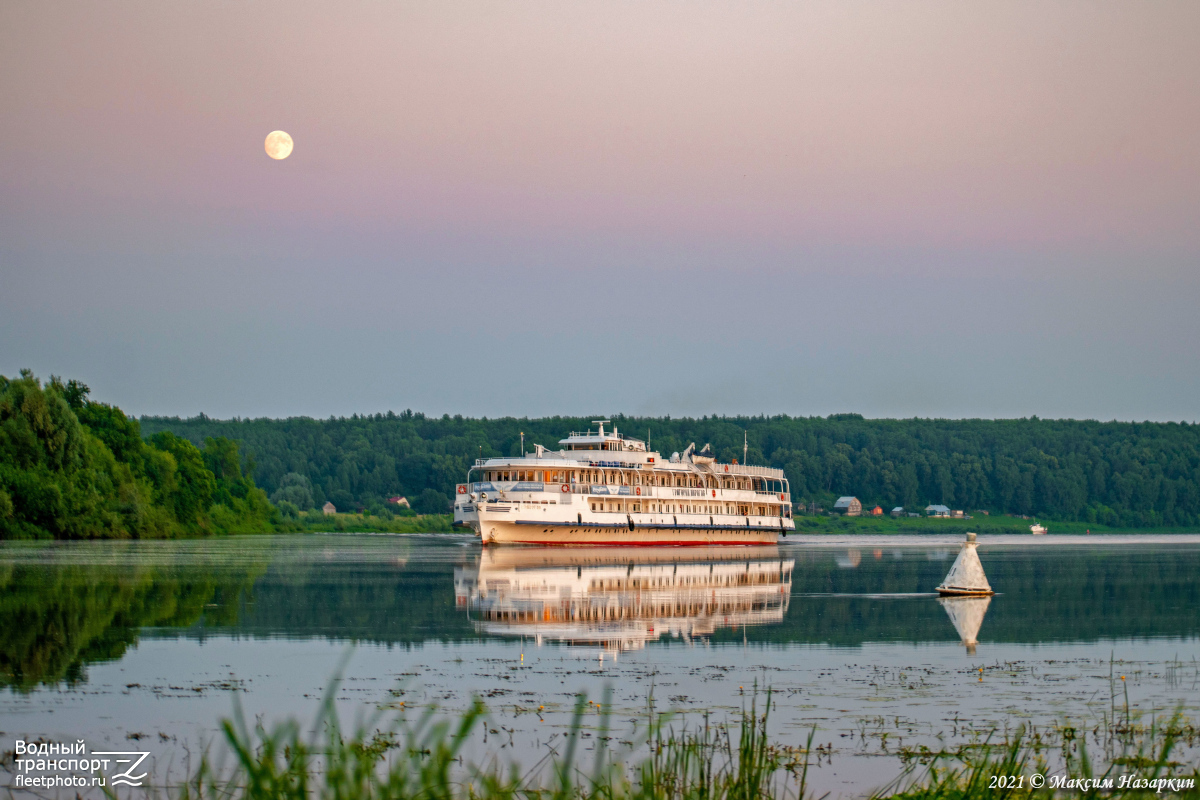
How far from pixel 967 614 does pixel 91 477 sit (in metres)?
59.3

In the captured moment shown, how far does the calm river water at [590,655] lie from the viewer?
1382 cm

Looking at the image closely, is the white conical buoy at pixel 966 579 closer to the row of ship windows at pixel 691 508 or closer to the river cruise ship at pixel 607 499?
the river cruise ship at pixel 607 499

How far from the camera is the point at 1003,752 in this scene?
39.7ft

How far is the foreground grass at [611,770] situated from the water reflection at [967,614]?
9.11 metres

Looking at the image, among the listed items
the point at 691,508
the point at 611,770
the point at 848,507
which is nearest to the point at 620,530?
the point at 691,508

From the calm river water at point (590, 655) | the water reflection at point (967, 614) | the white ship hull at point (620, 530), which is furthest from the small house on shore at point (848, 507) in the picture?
the water reflection at point (967, 614)

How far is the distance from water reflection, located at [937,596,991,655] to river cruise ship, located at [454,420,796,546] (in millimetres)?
35429

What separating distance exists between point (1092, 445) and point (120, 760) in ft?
566

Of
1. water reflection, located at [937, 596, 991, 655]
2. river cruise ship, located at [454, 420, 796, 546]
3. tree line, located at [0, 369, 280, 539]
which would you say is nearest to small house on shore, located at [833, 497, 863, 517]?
river cruise ship, located at [454, 420, 796, 546]

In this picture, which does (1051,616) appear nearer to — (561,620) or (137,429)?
(561,620)

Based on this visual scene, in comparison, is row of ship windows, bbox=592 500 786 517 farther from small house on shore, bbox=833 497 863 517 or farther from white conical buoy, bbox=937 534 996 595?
small house on shore, bbox=833 497 863 517

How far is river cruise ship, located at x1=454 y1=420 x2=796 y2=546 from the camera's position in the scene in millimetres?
65812

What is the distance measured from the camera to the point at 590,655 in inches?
786

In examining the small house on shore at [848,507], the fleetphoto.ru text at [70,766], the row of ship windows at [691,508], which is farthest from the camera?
the small house on shore at [848,507]
